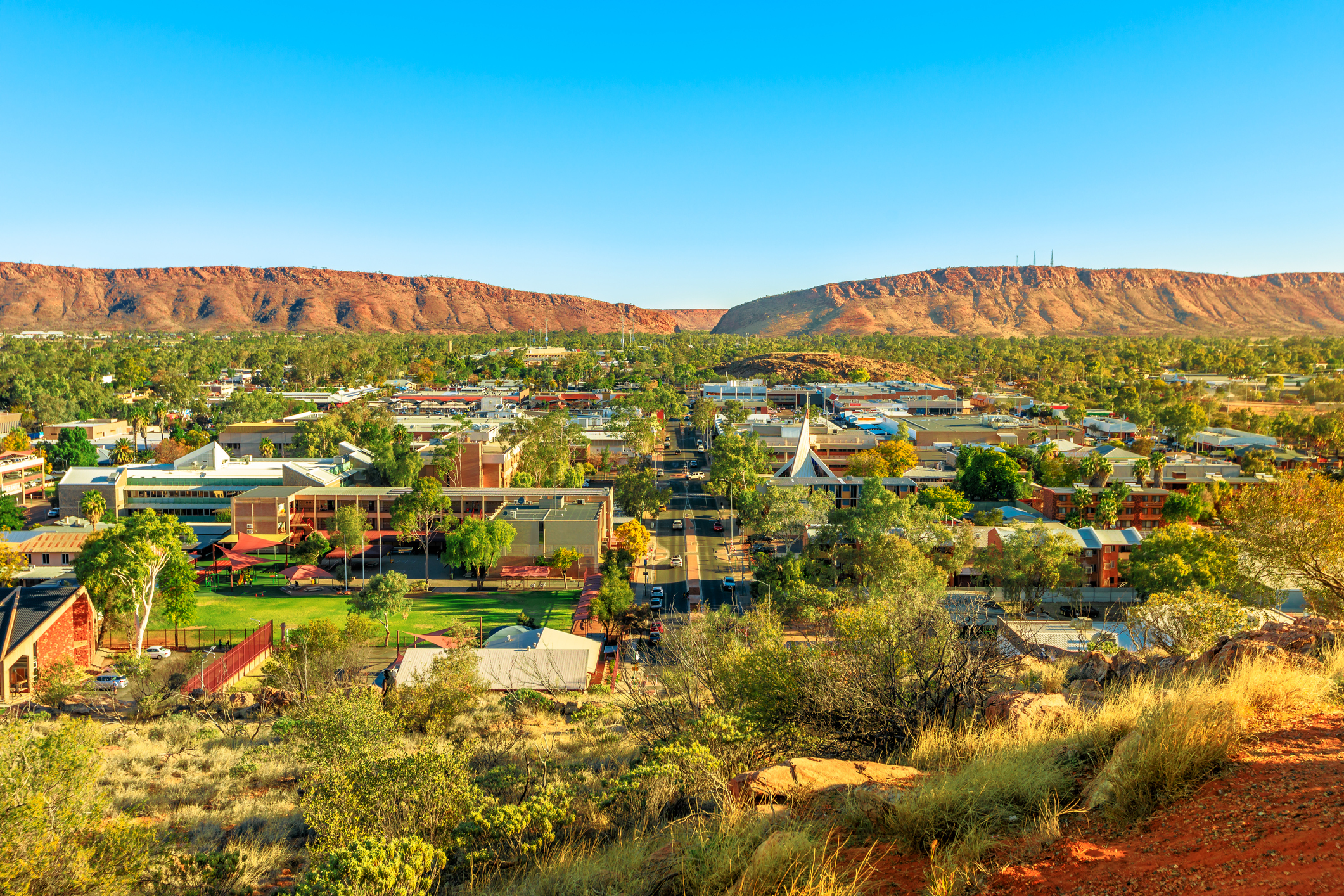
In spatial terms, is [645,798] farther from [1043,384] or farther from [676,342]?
[676,342]

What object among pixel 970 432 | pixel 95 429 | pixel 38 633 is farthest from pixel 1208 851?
pixel 95 429

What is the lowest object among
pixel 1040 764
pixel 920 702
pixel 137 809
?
pixel 137 809

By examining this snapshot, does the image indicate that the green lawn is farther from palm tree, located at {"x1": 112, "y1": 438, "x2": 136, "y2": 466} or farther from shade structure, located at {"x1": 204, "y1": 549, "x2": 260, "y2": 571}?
palm tree, located at {"x1": 112, "y1": 438, "x2": 136, "y2": 466}

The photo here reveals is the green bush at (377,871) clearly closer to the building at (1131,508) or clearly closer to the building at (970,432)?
the building at (1131,508)

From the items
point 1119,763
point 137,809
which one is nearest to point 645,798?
point 1119,763

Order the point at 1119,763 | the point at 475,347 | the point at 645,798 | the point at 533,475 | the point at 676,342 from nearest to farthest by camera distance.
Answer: the point at 1119,763, the point at 645,798, the point at 533,475, the point at 475,347, the point at 676,342
